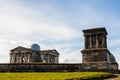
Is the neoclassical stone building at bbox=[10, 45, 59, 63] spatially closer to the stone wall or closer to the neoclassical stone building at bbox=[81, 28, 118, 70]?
the stone wall

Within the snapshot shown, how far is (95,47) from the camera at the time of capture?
98.2 ft

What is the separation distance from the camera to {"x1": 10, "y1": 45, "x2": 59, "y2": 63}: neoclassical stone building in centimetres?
7756

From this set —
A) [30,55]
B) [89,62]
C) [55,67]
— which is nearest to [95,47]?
[89,62]

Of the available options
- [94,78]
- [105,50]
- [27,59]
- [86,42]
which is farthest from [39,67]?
[27,59]

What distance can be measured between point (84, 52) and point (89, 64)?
2.14 meters

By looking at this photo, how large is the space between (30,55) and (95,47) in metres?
50.7

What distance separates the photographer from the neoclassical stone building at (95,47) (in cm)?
2864

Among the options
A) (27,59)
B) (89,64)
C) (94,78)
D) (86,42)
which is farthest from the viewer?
(27,59)

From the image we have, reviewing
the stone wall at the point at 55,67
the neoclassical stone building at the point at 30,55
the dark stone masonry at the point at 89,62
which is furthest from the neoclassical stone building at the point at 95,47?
the neoclassical stone building at the point at 30,55

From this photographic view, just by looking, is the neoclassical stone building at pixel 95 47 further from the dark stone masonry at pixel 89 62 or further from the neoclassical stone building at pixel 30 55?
the neoclassical stone building at pixel 30 55

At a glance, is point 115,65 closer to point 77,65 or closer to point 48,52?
point 77,65

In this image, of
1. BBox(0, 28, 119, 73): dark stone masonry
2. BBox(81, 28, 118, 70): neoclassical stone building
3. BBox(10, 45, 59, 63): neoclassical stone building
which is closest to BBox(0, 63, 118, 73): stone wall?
BBox(0, 28, 119, 73): dark stone masonry

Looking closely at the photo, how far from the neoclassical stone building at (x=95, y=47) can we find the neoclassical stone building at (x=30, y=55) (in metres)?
49.4

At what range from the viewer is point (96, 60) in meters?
28.9
